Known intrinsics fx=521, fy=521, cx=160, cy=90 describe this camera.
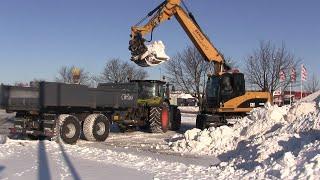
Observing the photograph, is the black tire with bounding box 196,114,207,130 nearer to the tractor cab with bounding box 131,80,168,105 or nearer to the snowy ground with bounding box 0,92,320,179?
the tractor cab with bounding box 131,80,168,105

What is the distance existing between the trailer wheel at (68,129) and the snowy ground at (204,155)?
0.76 m

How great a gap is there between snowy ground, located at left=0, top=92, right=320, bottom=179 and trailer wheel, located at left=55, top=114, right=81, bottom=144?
759 mm

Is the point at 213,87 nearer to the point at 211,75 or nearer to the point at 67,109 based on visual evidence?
the point at 211,75

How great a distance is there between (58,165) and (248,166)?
4.26 meters

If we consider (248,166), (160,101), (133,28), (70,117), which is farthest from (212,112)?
(248,166)

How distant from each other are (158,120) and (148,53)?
3465 mm

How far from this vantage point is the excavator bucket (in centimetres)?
2089

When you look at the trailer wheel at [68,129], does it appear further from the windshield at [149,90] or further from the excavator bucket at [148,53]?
the windshield at [149,90]

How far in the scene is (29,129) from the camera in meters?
18.2

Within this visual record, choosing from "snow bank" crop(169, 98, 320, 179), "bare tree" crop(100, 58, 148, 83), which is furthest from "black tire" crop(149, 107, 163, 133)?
"bare tree" crop(100, 58, 148, 83)

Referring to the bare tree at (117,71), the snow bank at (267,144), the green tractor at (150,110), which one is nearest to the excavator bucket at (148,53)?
the green tractor at (150,110)

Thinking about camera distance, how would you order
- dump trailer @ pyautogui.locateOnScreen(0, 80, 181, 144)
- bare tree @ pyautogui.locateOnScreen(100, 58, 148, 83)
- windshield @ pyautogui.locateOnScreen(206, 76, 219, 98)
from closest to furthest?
dump trailer @ pyautogui.locateOnScreen(0, 80, 181, 144) → windshield @ pyautogui.locateOnScreen(206, 76, 219, 98) → bare tree @ pyautogui.locateOnScreen(100, 58, 148, 83)

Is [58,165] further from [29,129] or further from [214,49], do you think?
[214,49]

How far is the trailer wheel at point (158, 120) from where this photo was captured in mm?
22797
